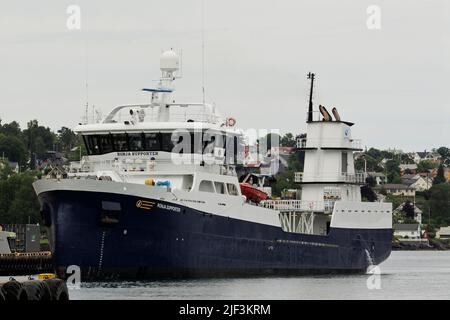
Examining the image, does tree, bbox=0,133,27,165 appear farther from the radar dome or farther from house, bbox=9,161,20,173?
the radar dome

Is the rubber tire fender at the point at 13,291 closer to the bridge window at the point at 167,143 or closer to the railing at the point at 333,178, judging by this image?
the bridge window at the point at 167,143

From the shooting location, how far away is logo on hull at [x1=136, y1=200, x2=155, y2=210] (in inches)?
2029

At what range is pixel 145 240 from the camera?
171 feet

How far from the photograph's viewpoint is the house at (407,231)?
628 ft

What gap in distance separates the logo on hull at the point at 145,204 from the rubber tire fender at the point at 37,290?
12.1 metres

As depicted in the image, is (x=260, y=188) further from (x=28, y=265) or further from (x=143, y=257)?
(x=28, y=265)

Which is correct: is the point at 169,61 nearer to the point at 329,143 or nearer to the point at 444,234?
the point at 329,143

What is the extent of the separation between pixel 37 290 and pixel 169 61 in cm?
2231

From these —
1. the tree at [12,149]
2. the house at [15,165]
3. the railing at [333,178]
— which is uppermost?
the tree at [12,149]

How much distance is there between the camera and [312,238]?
64.7 m

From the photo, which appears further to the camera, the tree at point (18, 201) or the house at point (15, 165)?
the house at point (15, 165)

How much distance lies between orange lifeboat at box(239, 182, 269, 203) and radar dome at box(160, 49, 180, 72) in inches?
249

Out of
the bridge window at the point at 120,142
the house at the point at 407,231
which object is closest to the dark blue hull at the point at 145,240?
the bridge window at the point at 120,142

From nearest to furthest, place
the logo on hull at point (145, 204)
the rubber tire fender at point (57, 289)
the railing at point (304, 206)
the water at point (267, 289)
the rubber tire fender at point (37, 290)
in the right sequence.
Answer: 1. the rubber tire fender at point (37, 290)
2. the rubber tire fender at point (57, 289)
3. the water at point (267, 289)
4. the logo on hull at point (145, 204)
5. the railing at point (304, 206)
